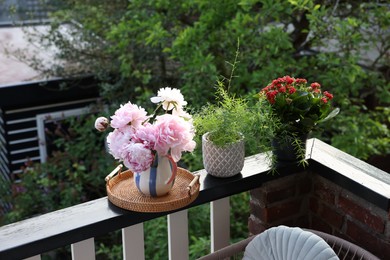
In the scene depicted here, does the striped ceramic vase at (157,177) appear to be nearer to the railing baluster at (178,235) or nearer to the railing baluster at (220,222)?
the railing baluster at (178,235)

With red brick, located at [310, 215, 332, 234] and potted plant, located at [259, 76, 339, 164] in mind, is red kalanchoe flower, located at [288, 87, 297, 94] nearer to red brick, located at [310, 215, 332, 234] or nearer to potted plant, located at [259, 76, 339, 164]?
potted plant, located at [259, 76, 339, 164]

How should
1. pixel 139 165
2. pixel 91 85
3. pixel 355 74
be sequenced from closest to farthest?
1. pixel 139 165
2. pixel 355 74
3. pixel 91 85

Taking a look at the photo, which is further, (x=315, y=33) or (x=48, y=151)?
(x=48, y=151)

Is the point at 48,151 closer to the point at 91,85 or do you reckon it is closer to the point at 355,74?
the point at 91,85

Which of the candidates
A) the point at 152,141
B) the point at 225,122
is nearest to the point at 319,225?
the point at 225,122

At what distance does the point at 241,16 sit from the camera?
12.1 feet

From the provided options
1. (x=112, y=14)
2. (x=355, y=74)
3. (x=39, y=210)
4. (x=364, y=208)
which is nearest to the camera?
(x=364, y=208)

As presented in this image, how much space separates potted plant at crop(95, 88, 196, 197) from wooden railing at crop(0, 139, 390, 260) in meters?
0.12

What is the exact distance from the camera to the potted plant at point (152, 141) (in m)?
1.59

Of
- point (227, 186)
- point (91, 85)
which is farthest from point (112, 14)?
point (227, 186)

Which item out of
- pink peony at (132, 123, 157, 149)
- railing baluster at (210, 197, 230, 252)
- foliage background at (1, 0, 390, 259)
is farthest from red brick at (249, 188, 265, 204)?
foliage background at (1, 0, 390, 259)

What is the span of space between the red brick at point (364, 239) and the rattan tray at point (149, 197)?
24.2 inches

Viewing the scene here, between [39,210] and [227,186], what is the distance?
3.16 meters

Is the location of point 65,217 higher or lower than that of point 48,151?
higher
